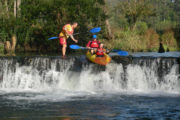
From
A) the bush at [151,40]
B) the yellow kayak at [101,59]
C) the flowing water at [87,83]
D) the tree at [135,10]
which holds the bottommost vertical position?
the flowing water at [87,83]

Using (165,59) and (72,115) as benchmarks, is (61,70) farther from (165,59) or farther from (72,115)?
(72,115)

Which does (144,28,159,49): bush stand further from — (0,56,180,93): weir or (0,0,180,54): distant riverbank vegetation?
(0,56,180,93): weir

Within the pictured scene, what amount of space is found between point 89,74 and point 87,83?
17.8 inches

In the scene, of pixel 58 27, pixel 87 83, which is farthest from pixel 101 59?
pixel 58 27

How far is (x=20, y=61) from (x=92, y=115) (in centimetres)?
751

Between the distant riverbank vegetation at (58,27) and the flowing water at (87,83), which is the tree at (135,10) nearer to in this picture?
the distant riverbank vegetation at (58,27)

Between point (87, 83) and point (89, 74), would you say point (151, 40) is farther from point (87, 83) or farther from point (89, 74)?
point (87, 83)

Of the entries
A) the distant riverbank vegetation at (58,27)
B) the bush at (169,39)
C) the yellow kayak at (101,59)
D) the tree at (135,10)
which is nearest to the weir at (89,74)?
the yellow kayak at (101,59)

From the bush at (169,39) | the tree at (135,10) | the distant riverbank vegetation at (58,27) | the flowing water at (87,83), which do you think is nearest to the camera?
the flowing water at (87,83)

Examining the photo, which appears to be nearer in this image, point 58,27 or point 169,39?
point 58,27

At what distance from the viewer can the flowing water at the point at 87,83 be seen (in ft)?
40.7

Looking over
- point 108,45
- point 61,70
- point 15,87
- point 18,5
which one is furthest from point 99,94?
point 18,5

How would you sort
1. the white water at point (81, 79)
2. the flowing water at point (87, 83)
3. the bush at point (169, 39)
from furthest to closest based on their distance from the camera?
the bush at point (169, 39)
the white water at point (81, 79)
the flowing water at point (87, 83)

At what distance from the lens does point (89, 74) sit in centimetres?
1652
